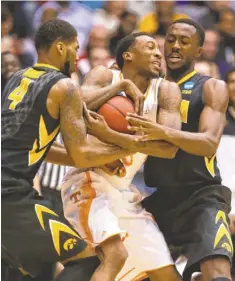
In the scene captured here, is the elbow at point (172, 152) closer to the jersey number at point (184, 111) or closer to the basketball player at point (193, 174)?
the basketball player at point (193, 174)

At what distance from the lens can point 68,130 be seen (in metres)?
5.21

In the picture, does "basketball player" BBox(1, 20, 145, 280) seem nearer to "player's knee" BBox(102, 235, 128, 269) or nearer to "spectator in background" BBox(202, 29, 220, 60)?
"player's knee" BBox(102, 235, 128, 269)

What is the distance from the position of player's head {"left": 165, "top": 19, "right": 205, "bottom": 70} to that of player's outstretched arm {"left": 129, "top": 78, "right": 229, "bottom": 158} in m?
0.27

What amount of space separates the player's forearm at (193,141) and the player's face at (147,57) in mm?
510

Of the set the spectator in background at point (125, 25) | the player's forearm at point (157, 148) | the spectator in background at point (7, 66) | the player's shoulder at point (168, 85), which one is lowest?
the spectator in background at point (7, 66)

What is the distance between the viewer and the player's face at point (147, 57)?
5762mm

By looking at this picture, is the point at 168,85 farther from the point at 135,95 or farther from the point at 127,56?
the point at 127,56

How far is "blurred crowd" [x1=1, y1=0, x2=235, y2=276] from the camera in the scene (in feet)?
30.9

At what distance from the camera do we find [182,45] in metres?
6.05

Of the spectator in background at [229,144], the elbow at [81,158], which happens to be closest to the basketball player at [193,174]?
the elbow at [81,158]

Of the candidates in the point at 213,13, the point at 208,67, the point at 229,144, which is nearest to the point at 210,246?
the point at 229,144

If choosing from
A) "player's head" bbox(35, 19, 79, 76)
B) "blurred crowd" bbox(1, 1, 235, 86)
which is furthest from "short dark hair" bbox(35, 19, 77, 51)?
"blurred crowd" bbox(1, 1, 235, 86)

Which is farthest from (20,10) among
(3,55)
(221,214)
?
(221,214)

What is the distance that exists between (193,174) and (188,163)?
0.08m
